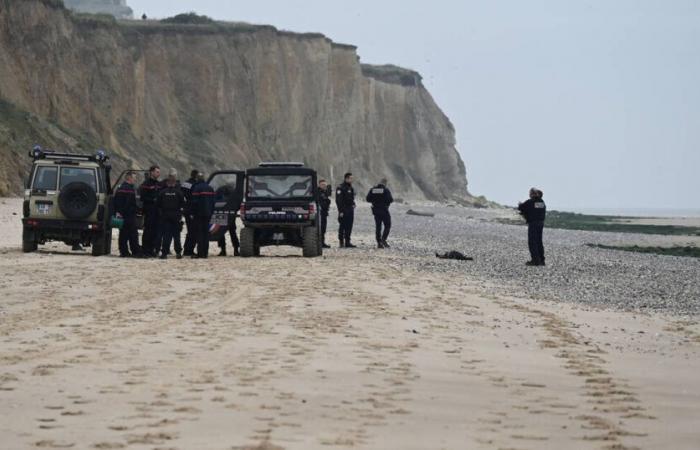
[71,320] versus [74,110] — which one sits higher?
[74,110]

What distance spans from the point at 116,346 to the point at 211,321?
2.38 meters

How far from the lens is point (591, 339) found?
42.5 feet

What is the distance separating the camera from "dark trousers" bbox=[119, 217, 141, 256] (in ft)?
84.8

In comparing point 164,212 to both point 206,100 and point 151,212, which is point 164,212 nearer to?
point 151,212

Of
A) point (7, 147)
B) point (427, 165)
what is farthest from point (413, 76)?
point (7, 147)

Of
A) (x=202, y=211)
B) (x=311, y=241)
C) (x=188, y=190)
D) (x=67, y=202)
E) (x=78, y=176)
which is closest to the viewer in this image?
(x=67, y=202)

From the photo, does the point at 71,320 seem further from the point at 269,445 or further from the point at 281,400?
the point at 269,445

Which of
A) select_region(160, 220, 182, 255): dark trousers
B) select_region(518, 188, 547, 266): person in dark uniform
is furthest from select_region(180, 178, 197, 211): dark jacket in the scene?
select_region(518, 188, 547, 266): person in dark uniform

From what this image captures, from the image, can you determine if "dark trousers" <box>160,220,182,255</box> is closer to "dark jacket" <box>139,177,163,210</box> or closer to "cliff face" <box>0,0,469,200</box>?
"dark jacket" <box>139,177,163,210</box>

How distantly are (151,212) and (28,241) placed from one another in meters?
2.51

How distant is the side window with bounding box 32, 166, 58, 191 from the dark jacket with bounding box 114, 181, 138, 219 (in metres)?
1.45

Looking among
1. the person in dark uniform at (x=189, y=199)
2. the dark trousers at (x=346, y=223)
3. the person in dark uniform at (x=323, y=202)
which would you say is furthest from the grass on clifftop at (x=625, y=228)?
the person in dark uniform at (x=189, y=199)

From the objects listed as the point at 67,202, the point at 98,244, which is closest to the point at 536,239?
the point at 98,244

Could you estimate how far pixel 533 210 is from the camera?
26.4m
